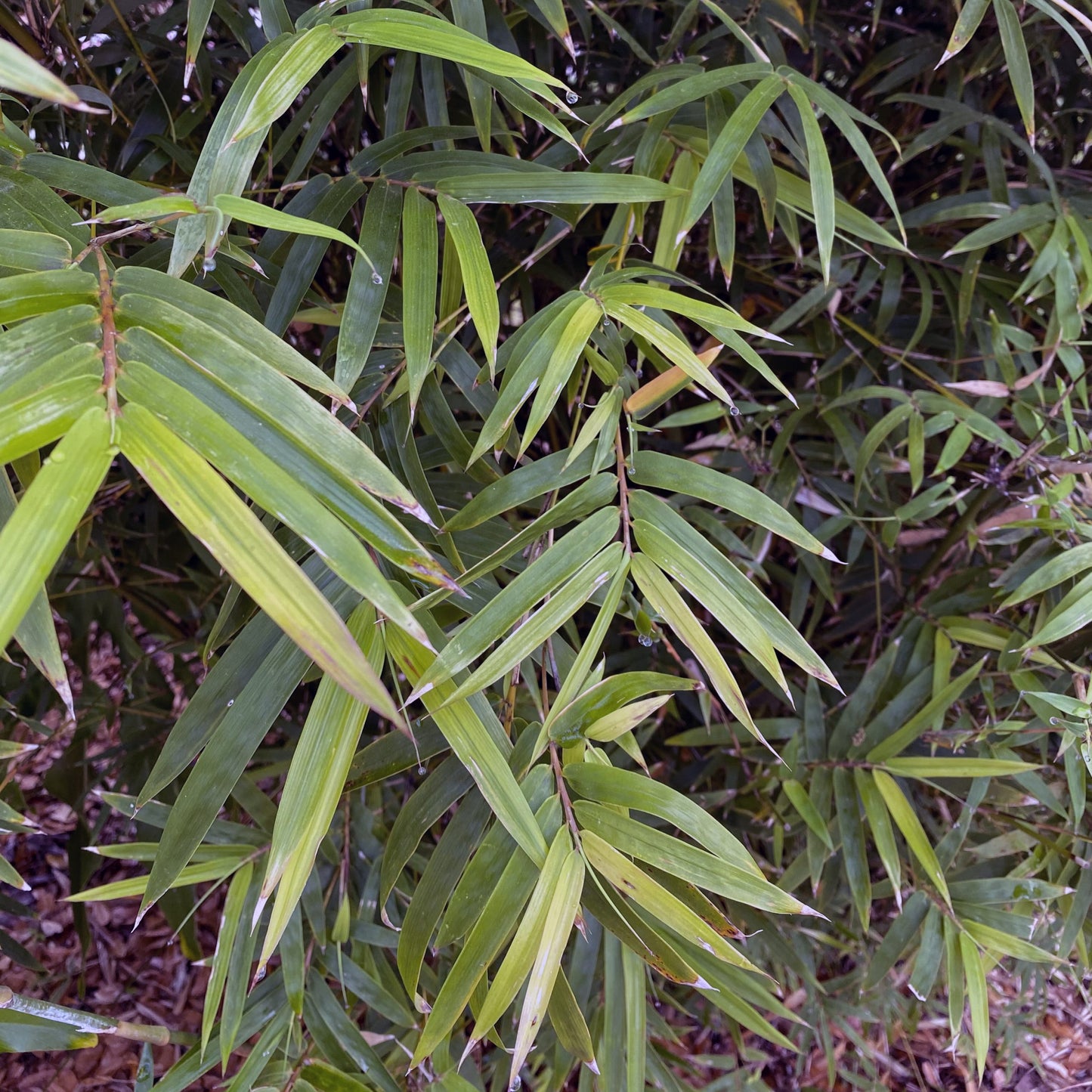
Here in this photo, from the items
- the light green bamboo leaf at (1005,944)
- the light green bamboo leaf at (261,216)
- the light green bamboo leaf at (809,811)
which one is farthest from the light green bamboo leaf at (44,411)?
the light green bamboo leaf at (1005,944)

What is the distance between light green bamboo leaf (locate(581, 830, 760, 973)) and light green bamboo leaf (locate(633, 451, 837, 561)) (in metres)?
0.20

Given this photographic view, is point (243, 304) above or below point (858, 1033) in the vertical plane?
above

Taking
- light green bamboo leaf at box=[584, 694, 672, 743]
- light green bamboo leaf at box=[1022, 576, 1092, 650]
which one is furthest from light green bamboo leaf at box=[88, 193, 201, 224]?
light green bamboo leaf at box=[1022, 576, 1092, 650]

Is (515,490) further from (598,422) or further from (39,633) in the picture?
(39,633)

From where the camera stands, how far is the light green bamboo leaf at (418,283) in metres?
0.47

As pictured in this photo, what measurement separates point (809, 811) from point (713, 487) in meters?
0.45

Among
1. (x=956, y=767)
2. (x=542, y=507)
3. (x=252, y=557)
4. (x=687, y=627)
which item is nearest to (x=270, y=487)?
(x=252, y=557)

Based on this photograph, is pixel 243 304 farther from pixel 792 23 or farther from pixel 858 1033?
pixel 858 1033

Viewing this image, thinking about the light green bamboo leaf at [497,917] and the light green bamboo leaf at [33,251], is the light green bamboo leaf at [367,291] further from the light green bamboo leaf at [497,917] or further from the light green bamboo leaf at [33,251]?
the light green bamboo leaf at [497,917]

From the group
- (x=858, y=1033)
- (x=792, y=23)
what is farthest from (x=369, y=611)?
(x=858, y=1033)

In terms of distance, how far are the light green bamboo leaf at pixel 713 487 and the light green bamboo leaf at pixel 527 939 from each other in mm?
204

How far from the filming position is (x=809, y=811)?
79cm

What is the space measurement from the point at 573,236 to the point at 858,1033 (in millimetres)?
1174

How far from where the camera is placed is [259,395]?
318mm
